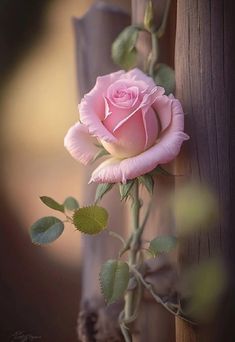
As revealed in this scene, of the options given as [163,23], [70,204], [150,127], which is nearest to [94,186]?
[70,204]

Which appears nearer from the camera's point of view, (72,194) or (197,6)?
(197,6)

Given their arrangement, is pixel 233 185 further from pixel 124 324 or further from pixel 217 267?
pixel 124 324

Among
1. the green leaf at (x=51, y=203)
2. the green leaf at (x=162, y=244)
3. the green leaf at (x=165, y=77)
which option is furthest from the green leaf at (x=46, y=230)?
the green leaf at (x=165, y=77)

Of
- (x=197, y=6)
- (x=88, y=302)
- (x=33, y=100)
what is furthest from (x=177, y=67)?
(x=88, y=302)

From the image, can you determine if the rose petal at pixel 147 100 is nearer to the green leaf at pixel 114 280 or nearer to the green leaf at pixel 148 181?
the green leaf at pixel 148 181

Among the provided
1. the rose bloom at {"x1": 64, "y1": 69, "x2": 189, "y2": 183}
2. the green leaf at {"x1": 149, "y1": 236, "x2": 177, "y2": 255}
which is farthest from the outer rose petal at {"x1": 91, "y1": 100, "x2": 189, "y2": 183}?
the green leaf at {"x1": 149, "y1": 236, "x2": 177, "y2": 255}

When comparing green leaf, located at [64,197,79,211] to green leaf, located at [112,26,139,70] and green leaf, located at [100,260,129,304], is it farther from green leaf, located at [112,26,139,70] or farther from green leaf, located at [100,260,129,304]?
green leaf, located at [112,26,139,70]

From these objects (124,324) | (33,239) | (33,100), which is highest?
(33,100)
